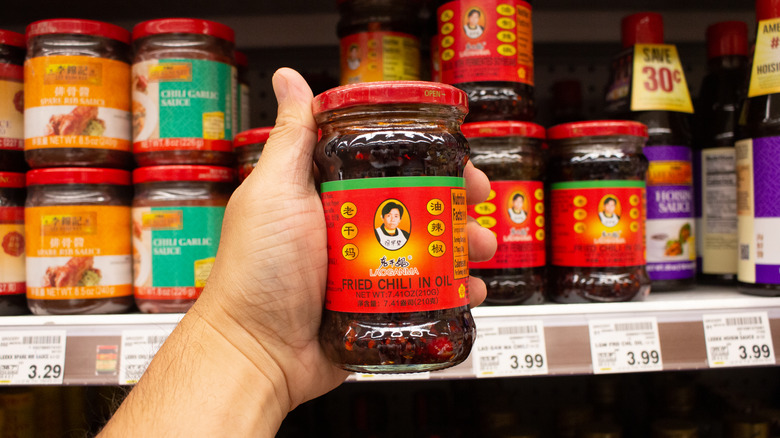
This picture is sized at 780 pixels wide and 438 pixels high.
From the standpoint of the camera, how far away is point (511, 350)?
3.35 ft

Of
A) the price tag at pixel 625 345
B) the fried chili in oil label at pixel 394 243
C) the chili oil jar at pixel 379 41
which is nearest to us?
the fried chili in oil label at pixel 394 243

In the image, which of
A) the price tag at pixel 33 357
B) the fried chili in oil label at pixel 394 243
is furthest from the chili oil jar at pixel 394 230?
the price tag at pixel 33 357

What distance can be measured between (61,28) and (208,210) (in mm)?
463

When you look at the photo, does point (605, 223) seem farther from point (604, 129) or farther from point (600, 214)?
point (604, 129)

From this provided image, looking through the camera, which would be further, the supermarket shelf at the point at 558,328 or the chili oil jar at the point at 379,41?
the chili oil jar at the point at 379,41

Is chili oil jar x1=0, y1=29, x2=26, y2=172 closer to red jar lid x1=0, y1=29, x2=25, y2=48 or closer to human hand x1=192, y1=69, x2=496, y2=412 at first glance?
red jar lid x1=0, y1=29, x2=25, y2=48

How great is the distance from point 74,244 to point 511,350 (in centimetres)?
86

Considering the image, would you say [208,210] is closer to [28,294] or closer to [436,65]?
[28,294]

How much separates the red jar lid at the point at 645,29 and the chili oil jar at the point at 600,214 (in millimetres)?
299

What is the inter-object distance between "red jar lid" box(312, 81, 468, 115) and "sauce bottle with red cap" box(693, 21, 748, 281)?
0.87 meters

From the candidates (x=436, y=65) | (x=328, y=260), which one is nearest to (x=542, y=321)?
(x=328, y=260)

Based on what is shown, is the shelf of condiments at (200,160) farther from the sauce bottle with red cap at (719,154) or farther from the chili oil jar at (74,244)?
the sauce bottle with red cap at (719,154)

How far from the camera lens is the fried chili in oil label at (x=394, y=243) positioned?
727mm

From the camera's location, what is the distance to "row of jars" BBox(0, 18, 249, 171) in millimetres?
1137
